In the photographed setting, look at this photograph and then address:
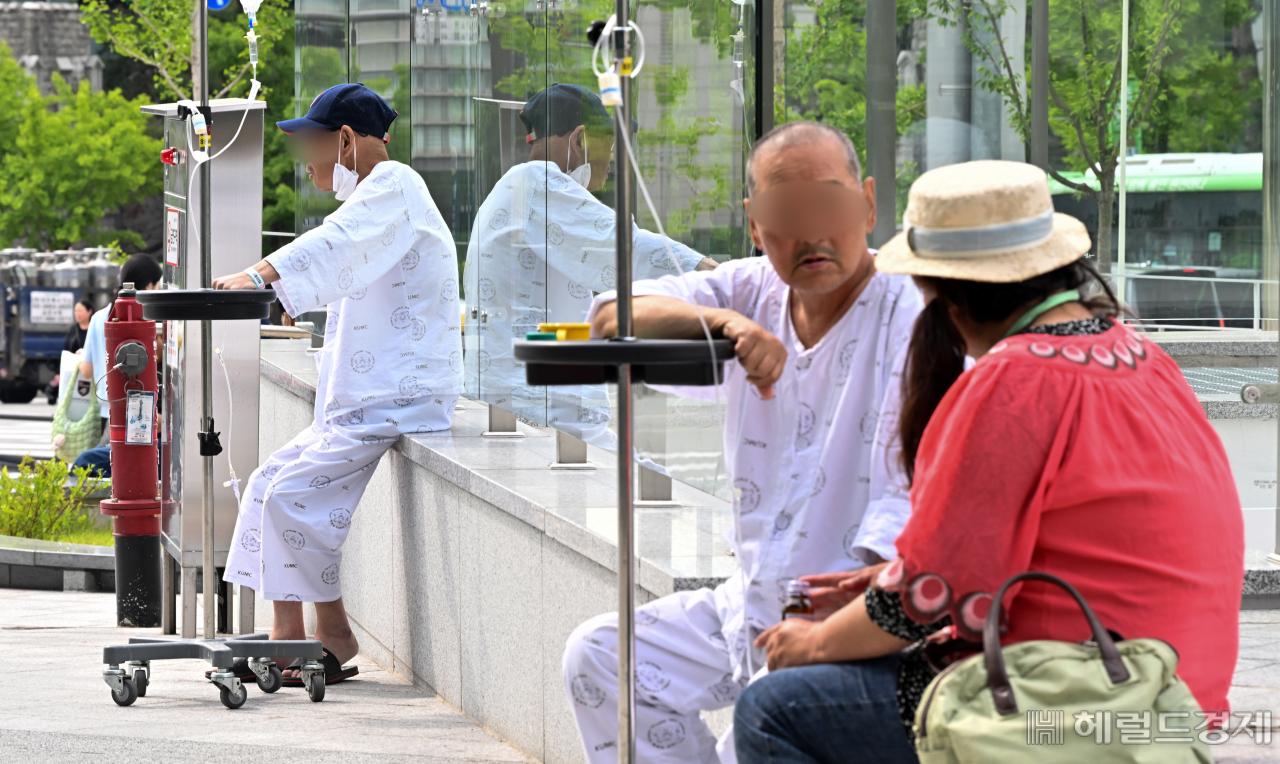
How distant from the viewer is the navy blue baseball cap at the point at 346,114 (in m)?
A: 5.58

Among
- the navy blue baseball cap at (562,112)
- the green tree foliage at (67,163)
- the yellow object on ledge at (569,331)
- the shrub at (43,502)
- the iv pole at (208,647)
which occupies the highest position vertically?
the green tree foliage at (67,163)

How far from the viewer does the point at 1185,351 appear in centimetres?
710

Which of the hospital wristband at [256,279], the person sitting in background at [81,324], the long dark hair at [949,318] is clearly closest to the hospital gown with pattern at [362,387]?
the hospital wristband at [256,279]

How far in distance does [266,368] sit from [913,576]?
687cm

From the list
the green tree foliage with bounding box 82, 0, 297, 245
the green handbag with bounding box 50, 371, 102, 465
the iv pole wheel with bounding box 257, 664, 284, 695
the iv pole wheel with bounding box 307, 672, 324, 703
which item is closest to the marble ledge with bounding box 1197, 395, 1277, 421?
the iv pole wheel with bounding box 307, 672, 324, 703

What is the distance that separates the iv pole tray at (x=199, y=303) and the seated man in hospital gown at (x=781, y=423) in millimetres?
2102

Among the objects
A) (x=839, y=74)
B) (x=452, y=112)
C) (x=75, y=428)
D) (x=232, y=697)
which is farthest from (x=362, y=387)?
(x=75, y=428)

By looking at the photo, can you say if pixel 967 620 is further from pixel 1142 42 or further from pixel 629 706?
pixel 1142 42

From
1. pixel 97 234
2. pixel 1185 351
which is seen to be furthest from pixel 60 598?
pixel 97 234

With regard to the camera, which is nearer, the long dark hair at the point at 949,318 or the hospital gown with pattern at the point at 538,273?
the long dark hair at the point at 949,318

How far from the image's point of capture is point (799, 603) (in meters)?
2.56

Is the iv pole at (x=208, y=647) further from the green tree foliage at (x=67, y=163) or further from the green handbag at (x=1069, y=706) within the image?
the green tree foliage at (x=67, y=163)

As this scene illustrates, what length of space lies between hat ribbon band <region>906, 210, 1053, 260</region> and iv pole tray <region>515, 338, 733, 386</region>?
0.39 meters

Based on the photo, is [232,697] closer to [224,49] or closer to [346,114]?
[346,114]
